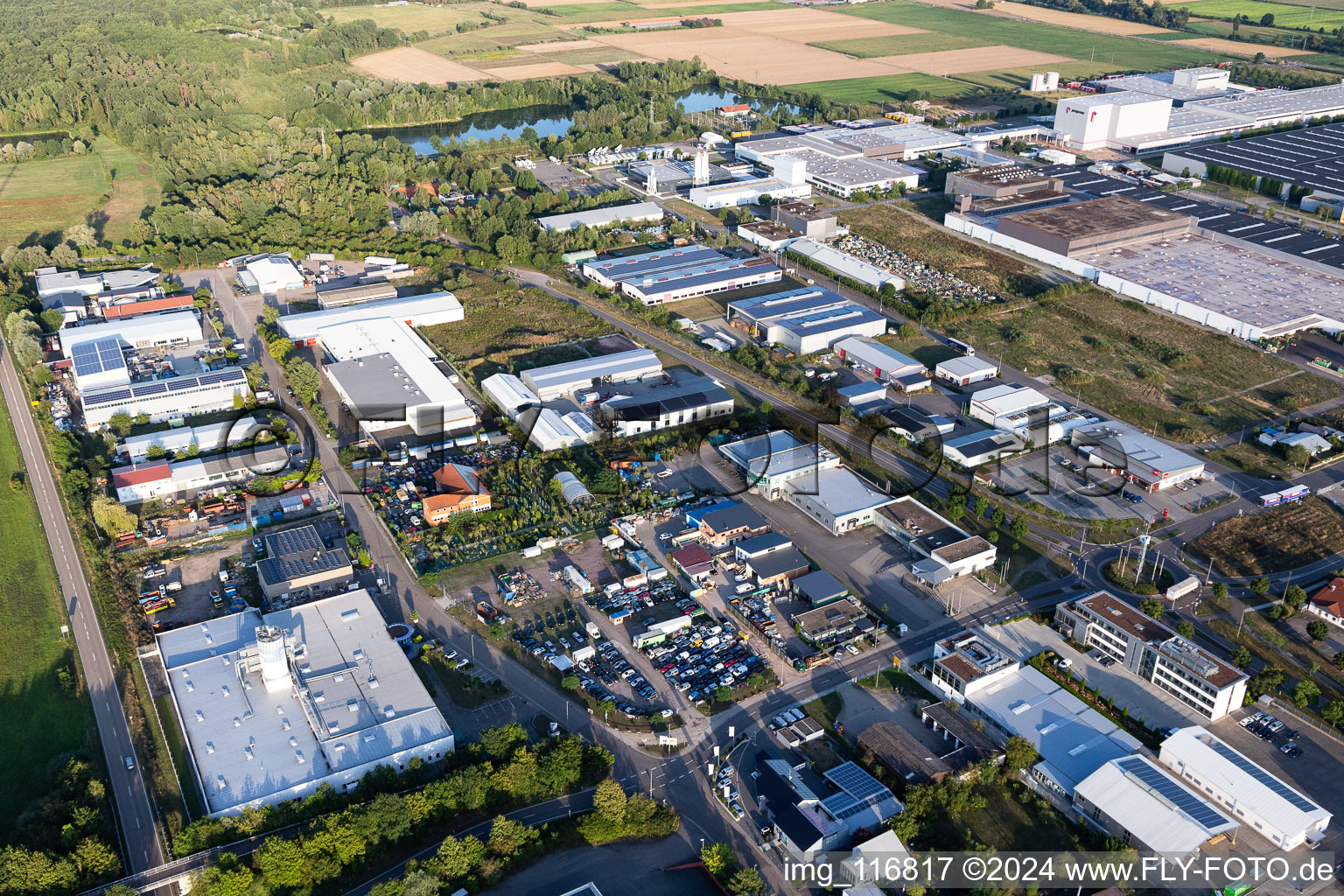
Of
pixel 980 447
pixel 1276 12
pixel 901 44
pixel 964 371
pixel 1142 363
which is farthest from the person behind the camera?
pixel 1276 12

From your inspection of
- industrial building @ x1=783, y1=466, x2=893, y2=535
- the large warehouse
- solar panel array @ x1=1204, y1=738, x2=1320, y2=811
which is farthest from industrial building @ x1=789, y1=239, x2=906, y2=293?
solar panel array @ x1=1204, y1=738, x2=1320, y2=811

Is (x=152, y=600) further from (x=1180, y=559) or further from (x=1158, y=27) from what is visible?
(x=1158, y=27)

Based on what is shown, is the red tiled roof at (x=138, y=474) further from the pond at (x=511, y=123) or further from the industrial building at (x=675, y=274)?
the pond at (x=511, y=123)

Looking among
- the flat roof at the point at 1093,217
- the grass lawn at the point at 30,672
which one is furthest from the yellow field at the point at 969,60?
the grass lawn at the point at 30,672

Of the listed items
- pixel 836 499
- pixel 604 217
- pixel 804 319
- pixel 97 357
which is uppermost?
pixel 604 217

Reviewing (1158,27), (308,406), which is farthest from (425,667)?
(1158,27)

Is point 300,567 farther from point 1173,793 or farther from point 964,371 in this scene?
point 964,371

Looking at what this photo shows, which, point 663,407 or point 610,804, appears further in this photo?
point 663,407

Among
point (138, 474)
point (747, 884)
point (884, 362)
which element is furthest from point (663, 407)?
point (747, 884)
